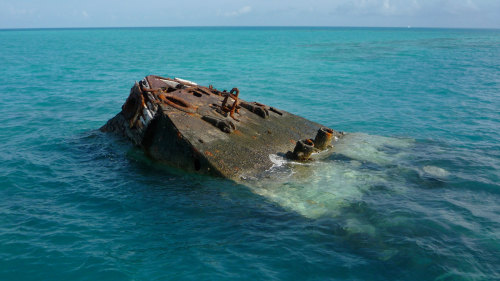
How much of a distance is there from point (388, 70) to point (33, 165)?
31211 millimetres

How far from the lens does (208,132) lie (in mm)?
9156

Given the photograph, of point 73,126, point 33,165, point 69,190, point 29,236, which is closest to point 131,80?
point 73,126

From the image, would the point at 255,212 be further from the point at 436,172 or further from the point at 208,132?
the point at 436,172

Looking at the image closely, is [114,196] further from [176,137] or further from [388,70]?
[388,70]

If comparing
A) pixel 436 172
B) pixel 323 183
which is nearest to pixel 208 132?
pixel 323 183

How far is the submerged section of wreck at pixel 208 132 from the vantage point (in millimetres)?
8703

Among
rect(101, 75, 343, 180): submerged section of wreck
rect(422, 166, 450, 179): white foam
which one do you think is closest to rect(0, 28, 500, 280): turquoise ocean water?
rect(422, 166, 450, 179): white foam

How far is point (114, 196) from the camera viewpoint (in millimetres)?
8547

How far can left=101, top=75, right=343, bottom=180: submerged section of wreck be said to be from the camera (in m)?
8.70

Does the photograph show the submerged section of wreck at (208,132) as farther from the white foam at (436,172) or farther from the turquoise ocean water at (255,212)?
the white foam at (436,172)

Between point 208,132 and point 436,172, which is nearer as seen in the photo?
point 208,132

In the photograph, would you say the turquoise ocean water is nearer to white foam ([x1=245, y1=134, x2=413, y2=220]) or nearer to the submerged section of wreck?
white foam ([x1=245, y1=134, x2=413, y2=220])

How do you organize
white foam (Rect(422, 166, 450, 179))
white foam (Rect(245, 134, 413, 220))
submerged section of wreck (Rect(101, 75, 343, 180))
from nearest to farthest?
white foam (Rect(245, 134, 413, 220)), submerged section of wreck (Rect(101, 75, 343, 180)), white foam (Rect(422, 166, 450, 179))

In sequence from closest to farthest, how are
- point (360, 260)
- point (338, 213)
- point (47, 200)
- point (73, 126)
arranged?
point (360, 260), point (338, 213), point (47, 200), point (73, 126)
